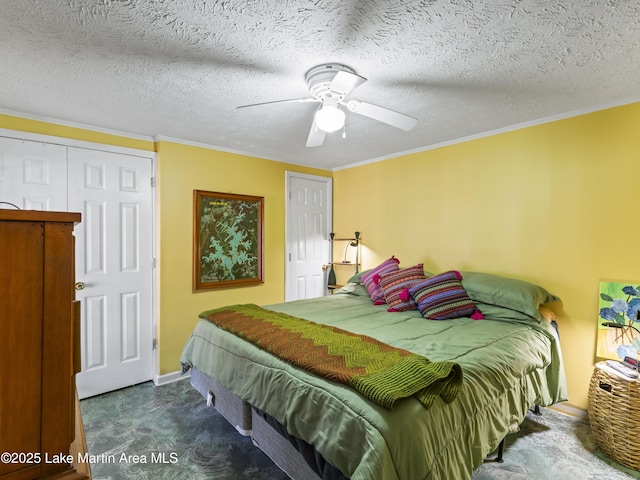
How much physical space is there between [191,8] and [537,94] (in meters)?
2.18

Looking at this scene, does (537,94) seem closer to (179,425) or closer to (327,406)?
(327,406)

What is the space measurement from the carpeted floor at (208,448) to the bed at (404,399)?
0.22 meters

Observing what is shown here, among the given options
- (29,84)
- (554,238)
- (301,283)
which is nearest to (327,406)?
(554,238)

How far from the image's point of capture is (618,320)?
2.24 metres

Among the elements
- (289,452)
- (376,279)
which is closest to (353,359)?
(289,452)

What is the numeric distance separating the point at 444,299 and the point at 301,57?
2.01 meters

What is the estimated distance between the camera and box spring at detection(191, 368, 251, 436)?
1993 mm

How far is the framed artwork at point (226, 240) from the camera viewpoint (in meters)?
3.34

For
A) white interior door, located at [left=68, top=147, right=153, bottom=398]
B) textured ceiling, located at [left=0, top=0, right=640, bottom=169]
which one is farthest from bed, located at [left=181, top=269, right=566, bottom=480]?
textured ceiling, located at [left=0, top=0, right=640, bottom=169]

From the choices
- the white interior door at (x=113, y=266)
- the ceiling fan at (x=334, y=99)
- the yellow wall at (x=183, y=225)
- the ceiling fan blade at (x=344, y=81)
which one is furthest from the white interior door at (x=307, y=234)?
the ceiling fan blade at (x=344, y=81)

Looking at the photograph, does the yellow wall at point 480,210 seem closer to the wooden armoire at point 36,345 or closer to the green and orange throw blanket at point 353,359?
the green and orange throw blanket at point 353,359

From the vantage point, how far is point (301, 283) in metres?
4.24

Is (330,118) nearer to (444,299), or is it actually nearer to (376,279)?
(444,299)

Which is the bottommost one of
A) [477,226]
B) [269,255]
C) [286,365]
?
[286,365]
